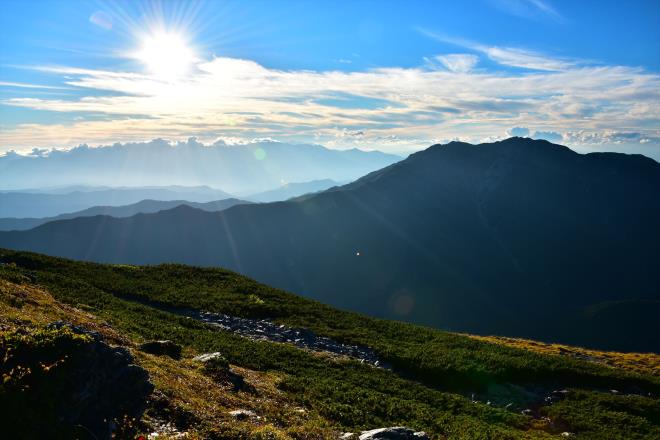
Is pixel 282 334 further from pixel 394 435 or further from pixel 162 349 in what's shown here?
pixel 394 435

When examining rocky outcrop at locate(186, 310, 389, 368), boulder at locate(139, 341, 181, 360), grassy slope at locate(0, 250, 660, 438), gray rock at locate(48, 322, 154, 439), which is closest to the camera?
gray rock at locate(48, 322, 154, 439)

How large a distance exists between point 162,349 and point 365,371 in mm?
15460

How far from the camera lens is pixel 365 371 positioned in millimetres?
32219

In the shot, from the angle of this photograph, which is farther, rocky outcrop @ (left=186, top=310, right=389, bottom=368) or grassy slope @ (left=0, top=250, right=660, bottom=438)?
rocky outcrop @ (left=186, top=310, right=389, bottom=368)

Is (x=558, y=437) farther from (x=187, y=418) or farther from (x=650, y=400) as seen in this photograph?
(x=187, y=418)

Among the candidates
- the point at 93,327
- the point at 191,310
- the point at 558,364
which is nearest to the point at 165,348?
the point at 93,327

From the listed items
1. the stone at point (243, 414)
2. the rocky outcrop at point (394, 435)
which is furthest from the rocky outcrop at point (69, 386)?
the rocky outcrop at point (394, 435)

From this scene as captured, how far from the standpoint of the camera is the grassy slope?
2345cm

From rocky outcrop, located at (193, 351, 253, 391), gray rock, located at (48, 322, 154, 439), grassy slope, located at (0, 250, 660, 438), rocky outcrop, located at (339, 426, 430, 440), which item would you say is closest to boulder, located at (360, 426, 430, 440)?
rocky outcrop, located at (339, 426, 430, 440)

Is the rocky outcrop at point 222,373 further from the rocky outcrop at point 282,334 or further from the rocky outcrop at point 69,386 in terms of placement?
the rocky outcrop at point 282,334

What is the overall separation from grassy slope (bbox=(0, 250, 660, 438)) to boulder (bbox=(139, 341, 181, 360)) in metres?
2.30

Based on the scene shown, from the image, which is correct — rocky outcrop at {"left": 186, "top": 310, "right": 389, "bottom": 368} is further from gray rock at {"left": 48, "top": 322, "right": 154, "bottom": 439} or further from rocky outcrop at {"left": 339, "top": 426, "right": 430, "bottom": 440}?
gray rock at {"left": 48, "top": 322, "right": 154, "bottom": 439}

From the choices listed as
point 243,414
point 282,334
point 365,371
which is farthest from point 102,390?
point 282,334

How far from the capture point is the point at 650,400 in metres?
32.3
